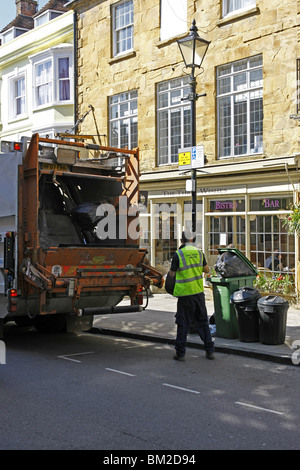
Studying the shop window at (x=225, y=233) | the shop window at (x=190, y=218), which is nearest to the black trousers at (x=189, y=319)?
the shop window at (x=225, y=233)

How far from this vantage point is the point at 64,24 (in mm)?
18984

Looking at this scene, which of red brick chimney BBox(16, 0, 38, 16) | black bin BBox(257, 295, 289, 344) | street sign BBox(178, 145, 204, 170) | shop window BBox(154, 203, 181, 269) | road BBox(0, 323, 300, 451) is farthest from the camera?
red brick chimney BBox(16, 0, 38, 16)

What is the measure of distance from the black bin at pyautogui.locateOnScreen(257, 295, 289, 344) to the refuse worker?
3.15 ft

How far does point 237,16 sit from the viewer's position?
1323 cm

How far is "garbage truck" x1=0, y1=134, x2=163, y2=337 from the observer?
7.74 meters

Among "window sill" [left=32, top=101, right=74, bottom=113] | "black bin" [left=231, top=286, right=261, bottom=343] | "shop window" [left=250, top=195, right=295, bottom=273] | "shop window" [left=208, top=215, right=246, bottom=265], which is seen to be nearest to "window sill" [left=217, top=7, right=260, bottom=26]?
"shop window" [left=250, top=195, right=295, bottom=273]

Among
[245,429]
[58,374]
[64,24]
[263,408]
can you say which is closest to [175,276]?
[58,374]

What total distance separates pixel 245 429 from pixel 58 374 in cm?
285

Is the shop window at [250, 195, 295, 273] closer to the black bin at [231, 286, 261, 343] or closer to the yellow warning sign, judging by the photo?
the yellow warning sign

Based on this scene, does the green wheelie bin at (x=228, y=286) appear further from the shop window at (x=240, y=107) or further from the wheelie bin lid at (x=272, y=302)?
the shop window at (x=240, y=107)

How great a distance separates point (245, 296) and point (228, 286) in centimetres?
44

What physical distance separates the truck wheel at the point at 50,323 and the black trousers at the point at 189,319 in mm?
2557

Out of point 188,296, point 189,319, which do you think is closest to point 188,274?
point 188,296

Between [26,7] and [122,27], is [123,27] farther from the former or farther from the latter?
[26,7]
